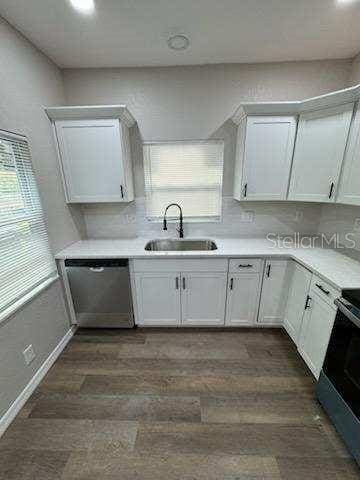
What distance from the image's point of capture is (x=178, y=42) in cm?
177

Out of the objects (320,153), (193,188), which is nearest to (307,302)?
(320,153)

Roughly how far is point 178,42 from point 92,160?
1319 mm

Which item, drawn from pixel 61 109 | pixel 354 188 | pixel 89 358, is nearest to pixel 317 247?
pixel 354 188

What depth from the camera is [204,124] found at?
7.52 ft

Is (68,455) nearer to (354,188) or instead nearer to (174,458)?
(174,458)

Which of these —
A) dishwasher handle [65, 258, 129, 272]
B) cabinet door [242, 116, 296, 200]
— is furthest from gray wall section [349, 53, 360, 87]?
dishwasher handle [65, 258, 129, 272]

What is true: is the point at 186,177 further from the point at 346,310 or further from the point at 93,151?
the point at 346,310

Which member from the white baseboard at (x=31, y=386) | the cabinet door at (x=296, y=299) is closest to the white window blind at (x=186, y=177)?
the cabinet door at (x=296, y=299)

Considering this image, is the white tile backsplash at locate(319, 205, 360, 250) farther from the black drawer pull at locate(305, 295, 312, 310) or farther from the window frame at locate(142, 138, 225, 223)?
the window frame at locate(142, 138, 225, 223)

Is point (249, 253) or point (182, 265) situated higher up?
point (249, 253)

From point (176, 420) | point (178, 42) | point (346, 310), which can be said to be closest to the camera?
point (346, 310)

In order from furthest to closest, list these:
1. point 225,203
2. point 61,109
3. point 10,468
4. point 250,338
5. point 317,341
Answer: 1. point 225,203
2. point 250,338
3. point 61,109
4. point 317,341
5. point 10,468

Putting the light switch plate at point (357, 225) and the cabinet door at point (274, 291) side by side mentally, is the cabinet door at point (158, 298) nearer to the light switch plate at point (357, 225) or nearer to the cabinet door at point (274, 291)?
the cabinet door at point (274, 291)

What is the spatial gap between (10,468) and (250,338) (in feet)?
6.69
